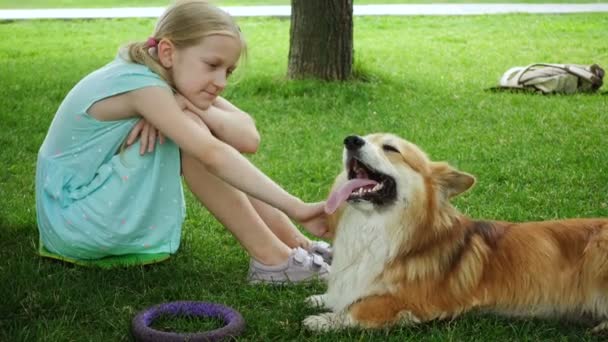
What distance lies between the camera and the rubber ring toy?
3.05 meters

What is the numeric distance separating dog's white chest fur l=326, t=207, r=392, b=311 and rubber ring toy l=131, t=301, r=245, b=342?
43cm

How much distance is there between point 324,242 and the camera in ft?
14.0

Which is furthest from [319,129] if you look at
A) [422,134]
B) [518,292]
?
[518,292]

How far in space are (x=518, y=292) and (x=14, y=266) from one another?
2225 mm

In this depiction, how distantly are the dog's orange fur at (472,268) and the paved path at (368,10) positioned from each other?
14.4m

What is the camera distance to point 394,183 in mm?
3260

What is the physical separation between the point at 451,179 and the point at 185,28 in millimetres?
1282

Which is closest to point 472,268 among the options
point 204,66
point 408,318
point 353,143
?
point 408,318

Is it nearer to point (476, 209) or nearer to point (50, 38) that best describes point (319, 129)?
point (476, 209)

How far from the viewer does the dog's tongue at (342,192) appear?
3215 mm

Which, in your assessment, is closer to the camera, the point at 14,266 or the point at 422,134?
the point at 14,266

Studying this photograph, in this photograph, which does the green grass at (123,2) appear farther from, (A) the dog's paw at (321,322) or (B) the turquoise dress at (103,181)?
(A) the dog's paw at (321,322)

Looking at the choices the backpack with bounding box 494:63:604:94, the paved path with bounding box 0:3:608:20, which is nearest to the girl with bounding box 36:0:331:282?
the backpack with bounding box 494:63:604:94

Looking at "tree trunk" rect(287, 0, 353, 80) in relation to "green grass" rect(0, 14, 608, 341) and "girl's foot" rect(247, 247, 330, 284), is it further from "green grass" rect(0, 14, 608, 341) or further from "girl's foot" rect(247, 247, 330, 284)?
"girl's foot" rect(247, 247, 330, 284)
